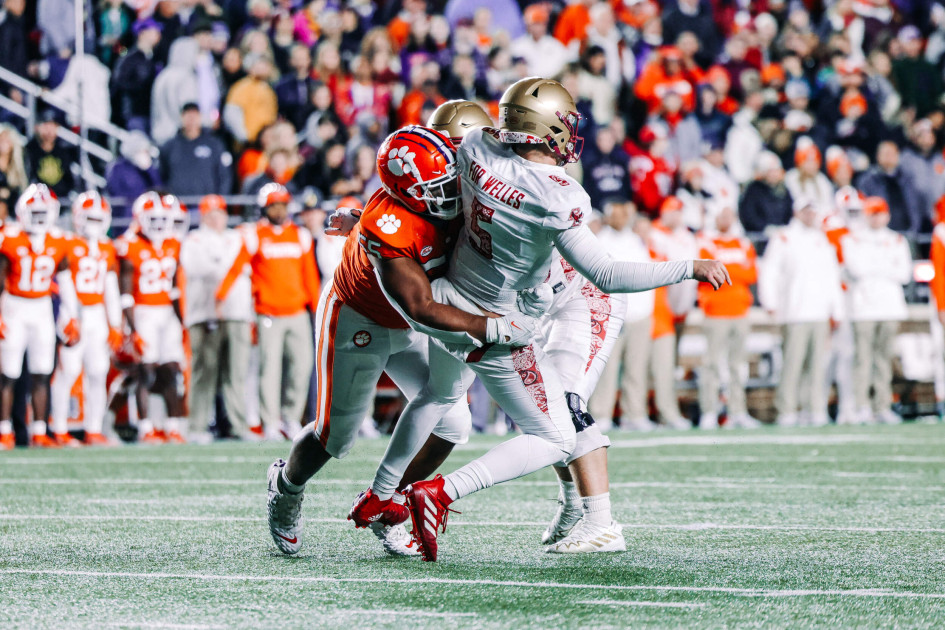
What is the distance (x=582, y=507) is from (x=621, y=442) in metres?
5.11

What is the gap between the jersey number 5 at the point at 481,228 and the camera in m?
4.36

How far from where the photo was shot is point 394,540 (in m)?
4.78

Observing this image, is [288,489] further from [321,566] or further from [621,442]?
[621,442]

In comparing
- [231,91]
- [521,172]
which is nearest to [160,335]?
[231,91]

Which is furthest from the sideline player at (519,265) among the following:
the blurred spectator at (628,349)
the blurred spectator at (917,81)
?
the blurred spectator at (917,81)

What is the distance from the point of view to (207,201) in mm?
11062

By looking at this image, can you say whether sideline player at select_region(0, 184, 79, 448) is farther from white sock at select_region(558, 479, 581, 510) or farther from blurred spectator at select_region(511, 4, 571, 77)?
white sock at select_region(558, 479, 581, 510)

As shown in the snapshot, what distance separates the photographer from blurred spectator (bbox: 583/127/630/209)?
12.5 meters

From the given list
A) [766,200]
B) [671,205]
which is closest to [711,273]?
[671,205]

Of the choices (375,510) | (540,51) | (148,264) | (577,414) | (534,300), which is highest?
(540,51)

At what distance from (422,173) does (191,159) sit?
7916 millimetres

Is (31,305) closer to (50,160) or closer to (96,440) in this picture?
(96,440)

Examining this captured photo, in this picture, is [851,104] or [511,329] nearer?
[511,329]

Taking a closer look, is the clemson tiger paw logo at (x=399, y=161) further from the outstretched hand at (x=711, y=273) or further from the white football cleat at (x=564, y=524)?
the white football cleat at (x=564, y=524)
